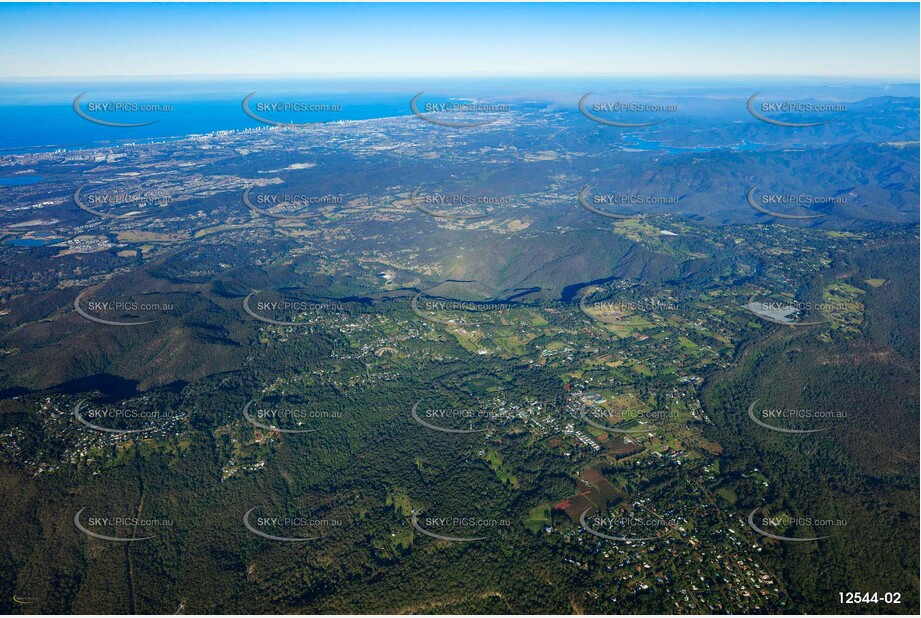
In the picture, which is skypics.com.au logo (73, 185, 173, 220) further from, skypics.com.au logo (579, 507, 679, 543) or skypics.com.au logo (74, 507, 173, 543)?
skypics.com.au logo (579, 507, 679, 543)

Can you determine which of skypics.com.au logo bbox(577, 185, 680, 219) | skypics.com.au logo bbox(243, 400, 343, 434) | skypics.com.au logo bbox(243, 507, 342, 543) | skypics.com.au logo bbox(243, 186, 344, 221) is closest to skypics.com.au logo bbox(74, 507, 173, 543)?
skypics.com.au logo bbox(243, 507, 342, 543)

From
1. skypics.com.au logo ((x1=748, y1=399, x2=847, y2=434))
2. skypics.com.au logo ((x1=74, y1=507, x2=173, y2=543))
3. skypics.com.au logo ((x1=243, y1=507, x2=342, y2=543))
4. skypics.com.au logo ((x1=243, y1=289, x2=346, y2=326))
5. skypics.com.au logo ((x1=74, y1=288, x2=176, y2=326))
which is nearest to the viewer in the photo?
skypics.com.au logo ((x1=74, y1=507, x2=173, y2=543))

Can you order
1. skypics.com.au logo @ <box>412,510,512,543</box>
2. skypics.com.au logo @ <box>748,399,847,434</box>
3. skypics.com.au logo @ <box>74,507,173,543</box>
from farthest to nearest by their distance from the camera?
skypics.com.au logo @ <box>748,399,847,434</box> → skypics.com.au logo @ <box>412,510,512,543</box> → skypics.com.au logo @ <box>74,507,173,543</box>

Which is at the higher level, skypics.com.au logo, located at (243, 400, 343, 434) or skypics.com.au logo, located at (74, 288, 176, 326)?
skypics.com.au logo, located at (74, 288, 176, 326)

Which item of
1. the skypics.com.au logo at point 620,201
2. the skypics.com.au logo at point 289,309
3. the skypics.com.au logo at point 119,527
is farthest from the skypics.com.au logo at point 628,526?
the skypics.com.au logo at point 620,201

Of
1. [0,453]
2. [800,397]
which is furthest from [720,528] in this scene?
[0,453]

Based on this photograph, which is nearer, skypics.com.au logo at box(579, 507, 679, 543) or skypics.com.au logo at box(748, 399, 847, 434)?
skypics.com.au logo at box(579, 507, 679, 543)

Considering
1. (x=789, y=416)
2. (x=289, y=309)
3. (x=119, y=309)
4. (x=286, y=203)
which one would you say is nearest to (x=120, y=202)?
(x=286, y=203)

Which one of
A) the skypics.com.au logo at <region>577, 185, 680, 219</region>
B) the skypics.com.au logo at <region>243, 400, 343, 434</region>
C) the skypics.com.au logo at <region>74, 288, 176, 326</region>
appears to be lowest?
the skypics.com.au logo at <region>243, 400, 343, 434</region>

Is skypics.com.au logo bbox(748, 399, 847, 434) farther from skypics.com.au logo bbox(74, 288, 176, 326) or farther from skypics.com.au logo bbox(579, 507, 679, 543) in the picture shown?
skypics.com.au logo bbox(74, 288, 176, 326)

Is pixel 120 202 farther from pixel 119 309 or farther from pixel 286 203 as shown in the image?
pixel 119 309

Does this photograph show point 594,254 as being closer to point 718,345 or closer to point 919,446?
point 718,345
